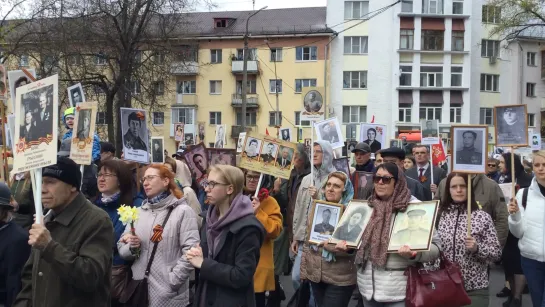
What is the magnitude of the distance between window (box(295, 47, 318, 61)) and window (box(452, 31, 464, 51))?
1115cm

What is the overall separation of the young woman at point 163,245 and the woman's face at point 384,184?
1570 mm

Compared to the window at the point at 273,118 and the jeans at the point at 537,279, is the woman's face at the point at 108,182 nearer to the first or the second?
the jeans at the point at 537,279

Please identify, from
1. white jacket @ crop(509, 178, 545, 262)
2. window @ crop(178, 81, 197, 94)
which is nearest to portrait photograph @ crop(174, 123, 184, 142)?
white jacket @ crop(509, 178, 545, 262)

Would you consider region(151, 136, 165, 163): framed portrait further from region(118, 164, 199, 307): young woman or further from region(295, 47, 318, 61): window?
region(295, 47, 318, 61): window

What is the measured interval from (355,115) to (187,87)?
15015mm

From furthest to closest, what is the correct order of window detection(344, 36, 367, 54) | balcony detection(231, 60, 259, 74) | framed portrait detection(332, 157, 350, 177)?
balcony detection(231, 60, 259, 74) → window detection(344, 36, 367, 54) → framed portrait detection(332, 157, 350, 177)

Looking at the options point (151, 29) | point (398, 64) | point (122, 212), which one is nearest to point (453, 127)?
→ point (122, 212)

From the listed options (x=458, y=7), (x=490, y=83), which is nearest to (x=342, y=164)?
(x=458, y=7)

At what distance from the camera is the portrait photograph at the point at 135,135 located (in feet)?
26.5

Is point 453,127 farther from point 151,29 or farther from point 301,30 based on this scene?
point 301,30

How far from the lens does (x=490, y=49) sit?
55.2 m

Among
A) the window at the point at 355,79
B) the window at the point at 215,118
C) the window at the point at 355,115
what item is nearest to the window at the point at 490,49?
the window at the point at 355,79

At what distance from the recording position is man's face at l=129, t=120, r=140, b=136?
8253 mm

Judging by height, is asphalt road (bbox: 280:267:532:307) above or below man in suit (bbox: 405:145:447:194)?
below
